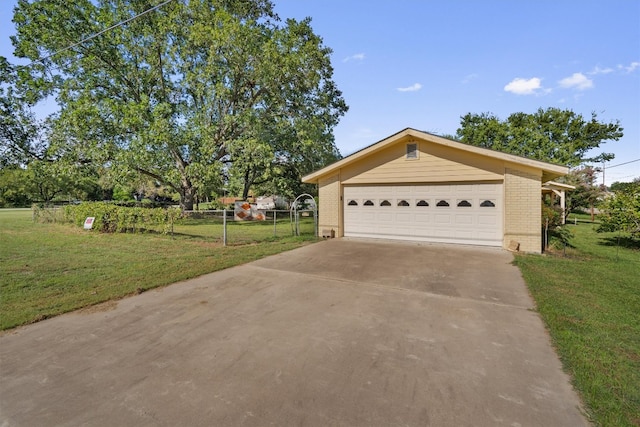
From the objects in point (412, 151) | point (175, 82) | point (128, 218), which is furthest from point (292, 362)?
point (175, 82)

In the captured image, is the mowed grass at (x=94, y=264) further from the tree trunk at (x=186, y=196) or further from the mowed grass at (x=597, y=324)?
the tree trunk at (x=186, y=196)

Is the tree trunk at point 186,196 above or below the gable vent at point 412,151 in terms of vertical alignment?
below

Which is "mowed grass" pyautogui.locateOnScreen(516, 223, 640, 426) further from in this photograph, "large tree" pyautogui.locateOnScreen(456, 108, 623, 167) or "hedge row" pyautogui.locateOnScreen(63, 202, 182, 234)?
"large tree" pyautogui.locateOnScreen(456, 108, 623, 167)

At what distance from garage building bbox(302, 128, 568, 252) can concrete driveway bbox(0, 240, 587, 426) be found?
4.66 metres

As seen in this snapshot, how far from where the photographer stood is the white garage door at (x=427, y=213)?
9320mm

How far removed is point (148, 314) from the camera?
406 cm

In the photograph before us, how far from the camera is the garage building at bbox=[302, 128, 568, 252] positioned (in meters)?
8.73

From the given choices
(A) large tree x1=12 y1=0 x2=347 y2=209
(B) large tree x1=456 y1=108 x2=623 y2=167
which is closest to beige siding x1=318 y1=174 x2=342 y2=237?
(A) large tree x1=12 y1=0 x2=347 y2=209

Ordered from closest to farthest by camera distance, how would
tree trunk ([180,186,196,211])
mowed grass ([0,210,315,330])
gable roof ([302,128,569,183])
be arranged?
1. mowed grass ([0,210,315,330])
2. gable roof ([302,128,569,183])
3. tree trunk ([180,186,196,211])

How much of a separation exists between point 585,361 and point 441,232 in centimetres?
732

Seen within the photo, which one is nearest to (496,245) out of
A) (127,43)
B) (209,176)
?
(209,176)

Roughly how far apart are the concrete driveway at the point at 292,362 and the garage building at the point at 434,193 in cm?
466

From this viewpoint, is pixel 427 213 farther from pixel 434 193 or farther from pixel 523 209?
pixel 523 209

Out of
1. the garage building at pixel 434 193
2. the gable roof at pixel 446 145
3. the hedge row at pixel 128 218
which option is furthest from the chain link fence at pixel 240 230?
the gable roof at pixel 446 145
